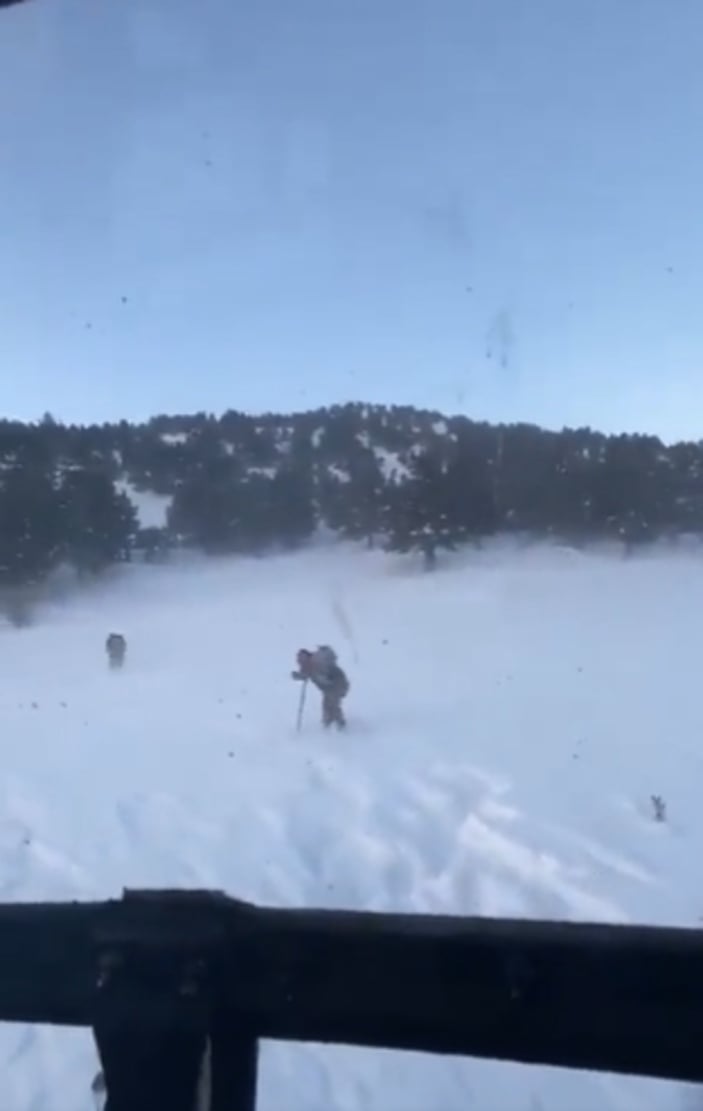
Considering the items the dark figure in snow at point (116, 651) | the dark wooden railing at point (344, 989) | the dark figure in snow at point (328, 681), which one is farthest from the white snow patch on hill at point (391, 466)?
the dark wooden railing at point (344, 989)

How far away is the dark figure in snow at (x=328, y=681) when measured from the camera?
1120 cm

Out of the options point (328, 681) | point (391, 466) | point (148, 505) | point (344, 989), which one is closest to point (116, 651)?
point (391, 466)

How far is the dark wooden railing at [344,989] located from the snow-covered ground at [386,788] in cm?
223

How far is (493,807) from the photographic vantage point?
23.5 ft

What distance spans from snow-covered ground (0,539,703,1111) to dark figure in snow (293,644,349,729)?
38cm

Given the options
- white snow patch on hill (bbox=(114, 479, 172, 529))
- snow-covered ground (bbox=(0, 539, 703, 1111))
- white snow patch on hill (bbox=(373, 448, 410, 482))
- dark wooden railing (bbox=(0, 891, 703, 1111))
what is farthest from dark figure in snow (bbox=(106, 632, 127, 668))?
dark wooden railing (bbox=(0, 891, 703, 1111))

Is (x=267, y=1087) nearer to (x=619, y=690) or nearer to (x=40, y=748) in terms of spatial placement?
(x=40, y=748)

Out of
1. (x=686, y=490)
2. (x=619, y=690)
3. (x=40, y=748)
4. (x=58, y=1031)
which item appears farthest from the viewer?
(x=686, y=490)

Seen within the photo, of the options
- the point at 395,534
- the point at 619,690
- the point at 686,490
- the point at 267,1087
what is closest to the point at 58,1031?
the point at 267,1087

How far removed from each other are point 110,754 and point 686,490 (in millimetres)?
11338

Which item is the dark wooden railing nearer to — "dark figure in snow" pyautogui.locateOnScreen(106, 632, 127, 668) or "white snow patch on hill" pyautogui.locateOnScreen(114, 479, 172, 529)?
"dark figure in snow" pyautogui.locateOnScreen(106, 632, 127, 668)

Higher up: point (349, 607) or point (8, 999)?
point (8, 999)

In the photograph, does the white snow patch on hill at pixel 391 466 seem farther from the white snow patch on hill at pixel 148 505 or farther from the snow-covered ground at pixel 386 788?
the white snow patch on hill at pixel 148 505

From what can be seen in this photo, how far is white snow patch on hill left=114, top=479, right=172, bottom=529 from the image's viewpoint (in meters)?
25.9
